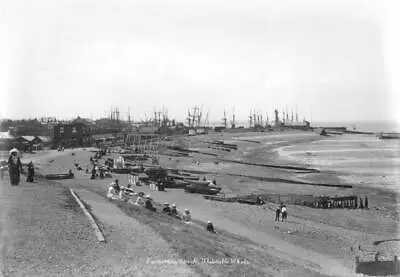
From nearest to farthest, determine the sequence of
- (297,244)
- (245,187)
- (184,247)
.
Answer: (184,247)
(297,244)
(245,187)

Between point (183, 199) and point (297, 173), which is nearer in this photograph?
point (183, 199)

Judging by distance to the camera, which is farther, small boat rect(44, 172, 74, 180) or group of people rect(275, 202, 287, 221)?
small boat rect(44, 172, 74, 180)

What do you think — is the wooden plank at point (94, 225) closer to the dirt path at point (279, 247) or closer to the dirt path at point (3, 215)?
the dirt path at point (3, 215)

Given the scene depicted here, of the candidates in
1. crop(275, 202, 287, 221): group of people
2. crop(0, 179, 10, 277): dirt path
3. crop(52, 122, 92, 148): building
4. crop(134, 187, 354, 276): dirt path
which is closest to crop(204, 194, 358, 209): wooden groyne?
crop(134, 187, 354, 276): dirt path

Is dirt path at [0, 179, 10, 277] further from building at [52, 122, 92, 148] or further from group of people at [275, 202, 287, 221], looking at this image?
building at [52, 122, 92, 148]

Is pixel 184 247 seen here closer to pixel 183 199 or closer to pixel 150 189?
pixel 183 199

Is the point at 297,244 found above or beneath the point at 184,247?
beneath

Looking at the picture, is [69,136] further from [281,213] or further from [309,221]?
[309,221]

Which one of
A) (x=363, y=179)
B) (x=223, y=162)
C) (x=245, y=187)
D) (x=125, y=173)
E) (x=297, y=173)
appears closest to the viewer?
(x=245, y=187)

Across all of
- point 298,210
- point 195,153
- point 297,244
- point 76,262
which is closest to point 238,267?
point 76,262
